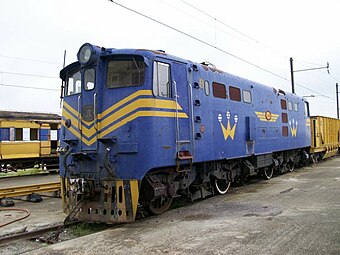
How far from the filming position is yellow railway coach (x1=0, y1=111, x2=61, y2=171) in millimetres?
20844

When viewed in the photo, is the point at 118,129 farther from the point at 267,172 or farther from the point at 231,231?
the point at 267,172

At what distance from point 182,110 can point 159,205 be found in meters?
2.24

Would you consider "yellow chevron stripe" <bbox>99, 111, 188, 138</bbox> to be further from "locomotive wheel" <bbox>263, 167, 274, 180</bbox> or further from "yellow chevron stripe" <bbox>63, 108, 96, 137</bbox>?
"locomotive wheel" <bbox>263, 167, 274, 180</bbox>

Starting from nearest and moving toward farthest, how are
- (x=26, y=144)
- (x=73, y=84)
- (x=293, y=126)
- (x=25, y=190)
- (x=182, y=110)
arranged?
(x=182, y=110)
(x=73, y=84)
(x=25, y=190)
(x=293, y=126)
(x=26, y=144)

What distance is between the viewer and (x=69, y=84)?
8.98 metres

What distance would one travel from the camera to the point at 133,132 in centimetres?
748

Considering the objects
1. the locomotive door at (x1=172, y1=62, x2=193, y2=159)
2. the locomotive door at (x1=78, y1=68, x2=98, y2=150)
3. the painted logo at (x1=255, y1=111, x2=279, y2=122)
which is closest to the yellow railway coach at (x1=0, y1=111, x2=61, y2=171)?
the painted logo at (x1=255, y1=111, x2=279, y2=122)

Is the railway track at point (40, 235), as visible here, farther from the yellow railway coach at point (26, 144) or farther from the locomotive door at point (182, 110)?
the yellow railway coach at point (26, 144)

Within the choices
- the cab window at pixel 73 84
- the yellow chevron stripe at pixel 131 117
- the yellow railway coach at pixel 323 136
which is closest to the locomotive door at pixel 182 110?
the yellow chevron stripe at pixel 131 117

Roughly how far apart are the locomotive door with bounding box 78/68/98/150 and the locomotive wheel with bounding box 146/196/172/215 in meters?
1.80

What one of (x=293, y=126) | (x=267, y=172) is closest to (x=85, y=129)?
(x=267, y=172)

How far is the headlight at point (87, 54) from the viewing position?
308 inches

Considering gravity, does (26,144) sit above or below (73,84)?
below

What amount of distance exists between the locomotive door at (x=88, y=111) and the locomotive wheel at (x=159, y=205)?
1.80 metres
